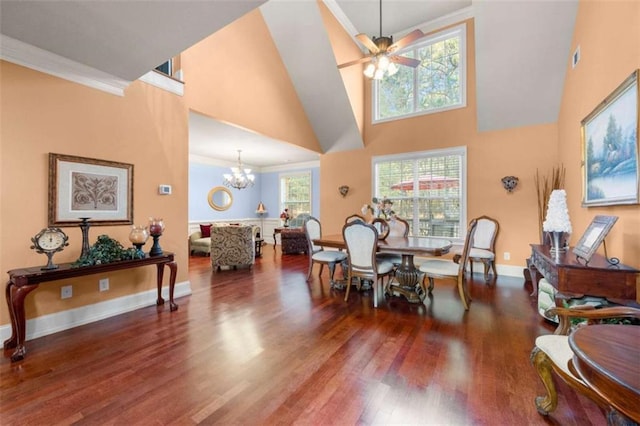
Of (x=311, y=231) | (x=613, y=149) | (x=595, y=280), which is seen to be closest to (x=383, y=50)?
(x=613, y=149)

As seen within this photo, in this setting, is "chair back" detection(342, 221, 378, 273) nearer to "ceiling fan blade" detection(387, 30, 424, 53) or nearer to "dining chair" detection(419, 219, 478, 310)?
"dining chair" detection(419, 219, 478, 310)

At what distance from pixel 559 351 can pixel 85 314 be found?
3872 millimetres

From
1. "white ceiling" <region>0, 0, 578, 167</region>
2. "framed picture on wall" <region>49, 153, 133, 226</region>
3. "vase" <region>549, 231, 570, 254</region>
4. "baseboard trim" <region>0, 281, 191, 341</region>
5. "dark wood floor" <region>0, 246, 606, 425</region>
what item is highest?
"white ceiling" <region>0, 0, 578, 167</region>

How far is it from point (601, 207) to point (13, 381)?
16.4ft

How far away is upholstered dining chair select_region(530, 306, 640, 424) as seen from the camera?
1.26 meters

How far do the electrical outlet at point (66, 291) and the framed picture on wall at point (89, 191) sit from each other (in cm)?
62

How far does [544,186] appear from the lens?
14.0ft

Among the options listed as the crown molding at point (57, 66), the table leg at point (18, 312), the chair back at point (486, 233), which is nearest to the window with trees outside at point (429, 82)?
the chair back at point (486, 233)

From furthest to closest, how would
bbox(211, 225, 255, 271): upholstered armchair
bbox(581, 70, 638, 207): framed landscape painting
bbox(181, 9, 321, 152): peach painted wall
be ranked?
bbox(211, 225, 255, 271): upholstered armchair < bbox(181, 9, 321, 152): peach painted wall < bbox(581, 70, 638, 207): framed landscape painting

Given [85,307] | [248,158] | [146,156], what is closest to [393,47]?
[146,156]

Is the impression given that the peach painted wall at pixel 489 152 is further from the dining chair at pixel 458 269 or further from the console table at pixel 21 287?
the console table at pixel 21 287

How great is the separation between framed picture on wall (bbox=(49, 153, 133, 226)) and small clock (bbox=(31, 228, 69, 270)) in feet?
1.07

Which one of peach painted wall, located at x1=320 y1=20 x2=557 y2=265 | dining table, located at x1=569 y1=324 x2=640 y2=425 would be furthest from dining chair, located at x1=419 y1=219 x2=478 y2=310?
peach painted wall, located at x1=320 y1=20 x2=557 y2=265

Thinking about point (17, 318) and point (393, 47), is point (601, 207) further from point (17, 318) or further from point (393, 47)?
point (17, 318)
